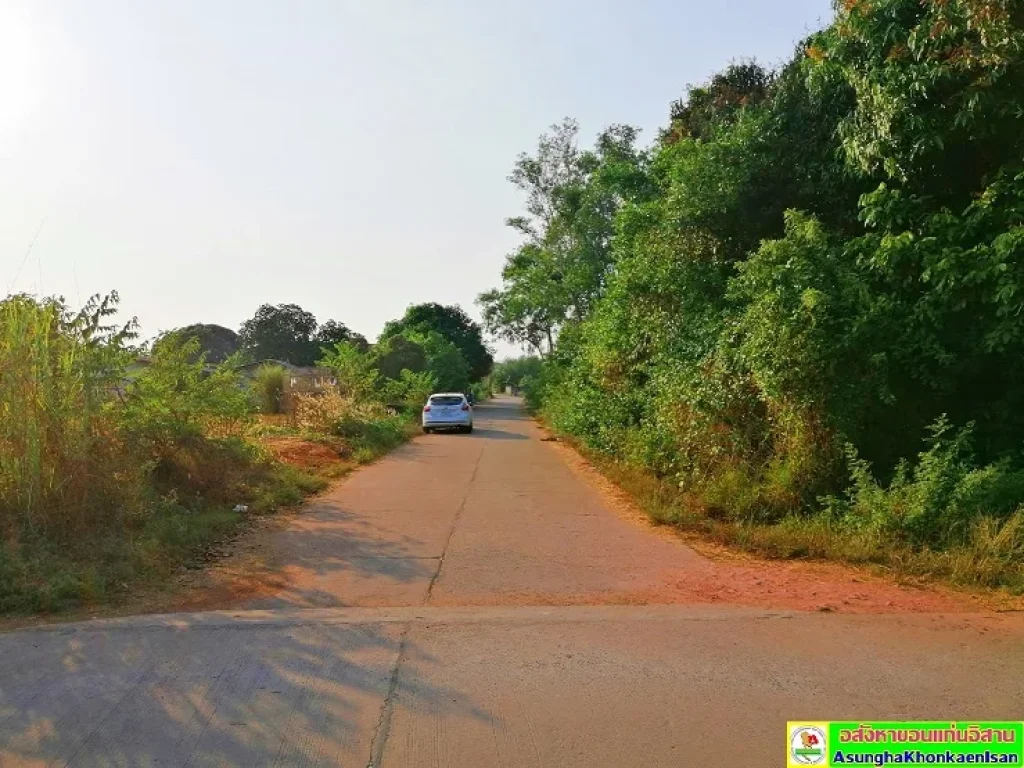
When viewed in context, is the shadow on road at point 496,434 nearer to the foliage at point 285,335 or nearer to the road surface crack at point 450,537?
the road surface crack at point 450,537

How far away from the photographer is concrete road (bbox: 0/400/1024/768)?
12.5 ft

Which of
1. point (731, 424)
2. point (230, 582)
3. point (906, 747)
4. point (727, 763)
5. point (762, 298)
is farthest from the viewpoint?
point (731, 424)

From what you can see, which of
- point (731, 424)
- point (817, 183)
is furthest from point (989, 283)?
point (817, 183)

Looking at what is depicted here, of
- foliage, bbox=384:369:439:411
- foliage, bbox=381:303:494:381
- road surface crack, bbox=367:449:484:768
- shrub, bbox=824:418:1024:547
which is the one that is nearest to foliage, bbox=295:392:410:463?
foliage, bbox=384:369:439:411

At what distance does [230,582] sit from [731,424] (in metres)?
6.12

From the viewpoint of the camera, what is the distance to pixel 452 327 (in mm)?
71000

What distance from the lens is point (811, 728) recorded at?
3936 mm

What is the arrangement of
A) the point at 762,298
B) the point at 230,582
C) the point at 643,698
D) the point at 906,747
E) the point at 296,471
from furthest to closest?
the point at 296,471, the point at 762,298, the point at 230,582, the point at 643,698, the point at 906,747

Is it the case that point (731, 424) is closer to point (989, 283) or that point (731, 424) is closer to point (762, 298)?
point (762, 298)

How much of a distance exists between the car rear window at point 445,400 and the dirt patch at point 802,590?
21.5m

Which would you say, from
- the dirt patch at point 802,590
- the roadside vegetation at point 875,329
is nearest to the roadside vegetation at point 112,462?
the dirt patch at point 802,590
